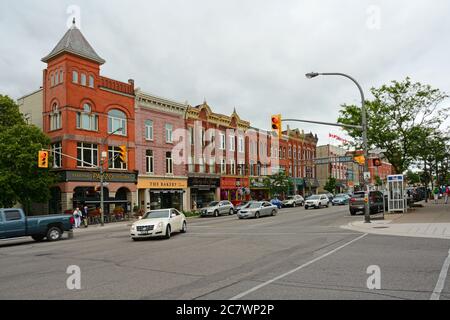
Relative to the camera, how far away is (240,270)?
952cm

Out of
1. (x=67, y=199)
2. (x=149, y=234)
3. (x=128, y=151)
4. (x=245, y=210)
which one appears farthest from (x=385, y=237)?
(x=128, y=151)

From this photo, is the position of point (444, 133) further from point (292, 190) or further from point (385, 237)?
point (292, 190)

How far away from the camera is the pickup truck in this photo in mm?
17875

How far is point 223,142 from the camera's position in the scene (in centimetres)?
5206

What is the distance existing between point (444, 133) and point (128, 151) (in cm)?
2874

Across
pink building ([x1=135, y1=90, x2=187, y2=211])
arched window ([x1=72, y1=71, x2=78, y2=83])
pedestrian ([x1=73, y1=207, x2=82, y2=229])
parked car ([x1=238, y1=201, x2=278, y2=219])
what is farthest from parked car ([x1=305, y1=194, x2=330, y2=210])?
arched window ([x1=72, y1=71, x2=78, y2=83])

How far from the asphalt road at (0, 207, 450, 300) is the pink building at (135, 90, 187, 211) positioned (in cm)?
2528

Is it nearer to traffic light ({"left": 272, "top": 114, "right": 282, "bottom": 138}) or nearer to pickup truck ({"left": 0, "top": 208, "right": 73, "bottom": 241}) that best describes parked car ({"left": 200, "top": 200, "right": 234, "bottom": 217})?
pickup truck ({"left": 0, "top": 208, "right": 73, "bottom": 241})

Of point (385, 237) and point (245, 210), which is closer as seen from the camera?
point (385, 237)

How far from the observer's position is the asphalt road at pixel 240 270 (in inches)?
286

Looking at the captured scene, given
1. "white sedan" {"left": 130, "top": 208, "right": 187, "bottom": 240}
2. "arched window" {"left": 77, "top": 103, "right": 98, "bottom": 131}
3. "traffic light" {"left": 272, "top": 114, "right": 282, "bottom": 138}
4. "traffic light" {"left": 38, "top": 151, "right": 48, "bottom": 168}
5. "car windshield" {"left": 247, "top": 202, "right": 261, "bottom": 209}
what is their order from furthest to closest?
"arched window" {"left": 77, "top": 103, "right": 98, "bottom": 131}
"car windshield" {"left": 247, "top": 202, "right": 261, "bottom": 209}
"traffic light" {"left": 38, "top": 151, "right": 48, "bottom": 168}
"traffic light" {"left": 272, "top": 114, "right": 282, "bottom": 138}
"white sedan" {"left": 130, "top": 208, "right": 187, "bottom": 240}

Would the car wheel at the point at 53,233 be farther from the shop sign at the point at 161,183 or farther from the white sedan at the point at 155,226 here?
the shop sign at the point at 161,183

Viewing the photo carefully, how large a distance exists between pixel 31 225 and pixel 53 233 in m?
1.39

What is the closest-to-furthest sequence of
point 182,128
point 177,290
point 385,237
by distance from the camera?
1. point 177,290
2. point 385,237
3. point 182,128
